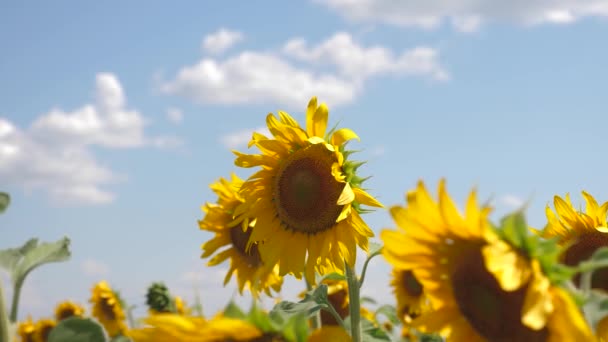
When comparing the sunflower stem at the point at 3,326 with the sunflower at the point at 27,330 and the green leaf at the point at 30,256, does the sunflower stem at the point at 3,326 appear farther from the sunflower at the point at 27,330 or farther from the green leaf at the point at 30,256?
the sunflower at the point at 27,330

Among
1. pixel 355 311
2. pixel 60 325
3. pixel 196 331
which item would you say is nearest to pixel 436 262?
pixel 196 331

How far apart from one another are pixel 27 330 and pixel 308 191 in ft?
20.6

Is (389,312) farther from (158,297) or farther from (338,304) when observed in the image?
(158,297)

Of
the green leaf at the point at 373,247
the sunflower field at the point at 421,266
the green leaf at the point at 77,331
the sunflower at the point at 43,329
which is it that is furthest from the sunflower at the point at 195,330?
the sunflower at the point at 43,329

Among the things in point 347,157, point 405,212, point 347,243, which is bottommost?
point 405,212

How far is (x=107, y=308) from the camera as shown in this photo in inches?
422

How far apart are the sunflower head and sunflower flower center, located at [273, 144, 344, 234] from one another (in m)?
4.17

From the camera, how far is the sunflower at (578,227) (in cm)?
426

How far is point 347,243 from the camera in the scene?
4523 millimetres

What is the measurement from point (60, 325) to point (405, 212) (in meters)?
1.06

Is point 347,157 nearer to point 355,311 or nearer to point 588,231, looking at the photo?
point 355,311

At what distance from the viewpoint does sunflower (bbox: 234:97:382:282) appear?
4.47 meters

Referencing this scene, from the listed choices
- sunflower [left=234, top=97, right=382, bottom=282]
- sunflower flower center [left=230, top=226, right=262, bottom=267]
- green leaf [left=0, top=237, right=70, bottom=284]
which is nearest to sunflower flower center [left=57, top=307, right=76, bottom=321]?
sunflower flower center [left=230, top=226, right=262, bottom=267]

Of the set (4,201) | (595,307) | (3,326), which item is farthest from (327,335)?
(4,201)
